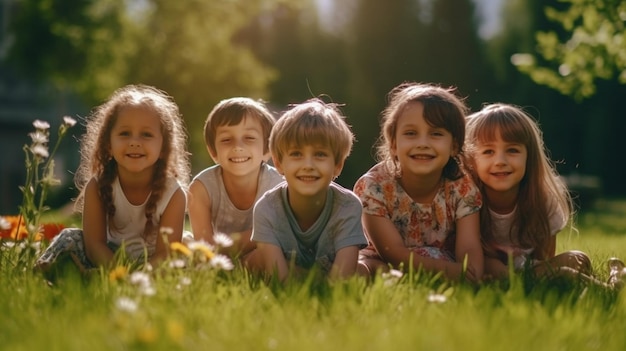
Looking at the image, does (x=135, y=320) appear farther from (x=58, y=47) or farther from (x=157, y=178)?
(x=58, y=47)

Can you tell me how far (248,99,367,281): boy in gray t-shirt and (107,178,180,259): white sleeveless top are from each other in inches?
23.7

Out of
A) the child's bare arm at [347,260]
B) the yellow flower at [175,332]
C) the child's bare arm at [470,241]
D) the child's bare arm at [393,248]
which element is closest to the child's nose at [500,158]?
the child's bare arm at [470,241]

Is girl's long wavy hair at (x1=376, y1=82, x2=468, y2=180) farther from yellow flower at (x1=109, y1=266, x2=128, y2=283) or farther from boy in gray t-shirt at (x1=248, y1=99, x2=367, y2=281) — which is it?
yellow flower at (x1=109, y1=266, x2=128, y2=283)

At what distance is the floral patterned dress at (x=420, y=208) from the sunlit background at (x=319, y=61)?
11.4 feet

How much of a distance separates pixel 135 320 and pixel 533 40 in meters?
Answer: 29.8

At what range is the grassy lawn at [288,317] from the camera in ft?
6.40

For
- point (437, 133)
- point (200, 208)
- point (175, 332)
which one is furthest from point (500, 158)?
point (175, 332)

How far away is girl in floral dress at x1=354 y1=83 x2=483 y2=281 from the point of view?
12.8ft

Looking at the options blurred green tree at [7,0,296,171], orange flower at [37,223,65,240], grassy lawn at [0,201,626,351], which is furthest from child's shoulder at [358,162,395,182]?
blurred green tree at [7,0,296,171]

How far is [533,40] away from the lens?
2994 centimetres

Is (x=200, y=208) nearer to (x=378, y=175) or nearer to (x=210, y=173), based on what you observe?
(x=210, y=173)

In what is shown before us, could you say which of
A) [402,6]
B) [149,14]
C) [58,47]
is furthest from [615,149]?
[58,47]

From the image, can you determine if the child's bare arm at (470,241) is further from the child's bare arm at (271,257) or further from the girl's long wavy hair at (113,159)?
the girl's long wavy hair at (113,159)

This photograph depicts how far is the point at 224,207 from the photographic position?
4492 mm
